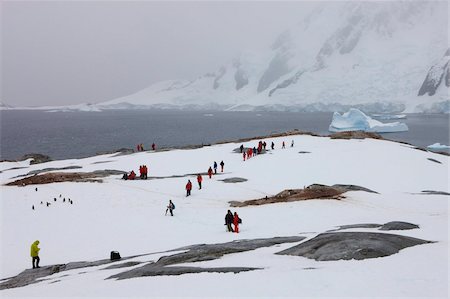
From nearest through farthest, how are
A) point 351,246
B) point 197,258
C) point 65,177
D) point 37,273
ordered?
point 351,246 → point 197,258 → point 37,273 → point 65,177

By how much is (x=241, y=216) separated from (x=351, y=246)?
45.9 ft

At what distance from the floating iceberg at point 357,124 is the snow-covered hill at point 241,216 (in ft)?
236

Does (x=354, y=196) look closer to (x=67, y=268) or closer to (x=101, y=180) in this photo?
(x=67, y=268)

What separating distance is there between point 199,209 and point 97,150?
266ft

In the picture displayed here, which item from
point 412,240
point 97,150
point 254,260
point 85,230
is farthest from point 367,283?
point 97,150

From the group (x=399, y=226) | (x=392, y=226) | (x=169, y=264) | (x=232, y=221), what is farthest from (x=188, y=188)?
(x=169, y=264)

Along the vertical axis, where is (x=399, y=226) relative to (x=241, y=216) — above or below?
above

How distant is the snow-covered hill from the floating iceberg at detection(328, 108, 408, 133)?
236 ft

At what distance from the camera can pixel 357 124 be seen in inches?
5094

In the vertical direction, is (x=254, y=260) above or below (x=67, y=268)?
above

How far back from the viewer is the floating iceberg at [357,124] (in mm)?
127875

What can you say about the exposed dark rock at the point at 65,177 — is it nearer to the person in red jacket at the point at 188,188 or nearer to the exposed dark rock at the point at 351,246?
the person in red jacket at the point at 188,188

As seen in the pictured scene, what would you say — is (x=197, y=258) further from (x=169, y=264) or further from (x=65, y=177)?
(x=65, y=177)

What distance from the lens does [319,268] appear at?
518 inches
